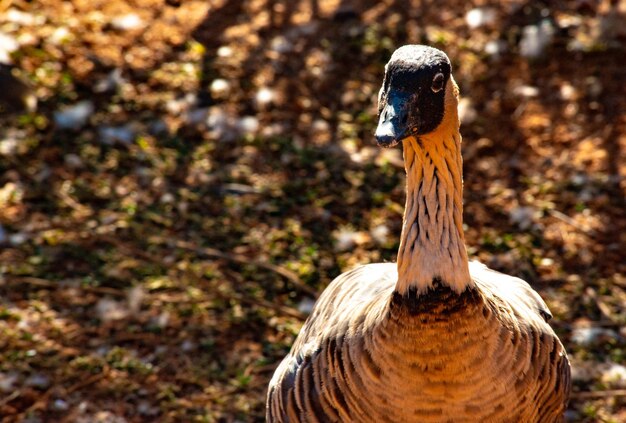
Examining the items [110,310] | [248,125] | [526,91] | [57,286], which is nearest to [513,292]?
[110,310]

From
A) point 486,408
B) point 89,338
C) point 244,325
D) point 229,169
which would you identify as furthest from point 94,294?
point 486,408

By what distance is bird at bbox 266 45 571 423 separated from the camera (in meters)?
2.95

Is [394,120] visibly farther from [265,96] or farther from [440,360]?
[265,96]

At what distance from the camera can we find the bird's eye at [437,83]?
114 inches

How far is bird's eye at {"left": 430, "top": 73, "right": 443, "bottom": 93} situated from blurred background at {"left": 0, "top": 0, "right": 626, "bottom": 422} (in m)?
2.31

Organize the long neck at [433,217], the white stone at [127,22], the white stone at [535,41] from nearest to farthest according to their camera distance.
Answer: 1. the long neck at [433,217]
2. the white stone at [535,41]
3. the white stone at [127,22]

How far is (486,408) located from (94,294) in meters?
2.80

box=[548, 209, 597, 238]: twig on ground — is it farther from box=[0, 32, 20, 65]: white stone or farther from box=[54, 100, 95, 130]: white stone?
→ box=[0, 32, 20, 65]: white stone

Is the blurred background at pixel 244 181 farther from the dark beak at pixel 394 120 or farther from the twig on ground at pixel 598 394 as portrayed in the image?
the dark beak at pixel 394 120

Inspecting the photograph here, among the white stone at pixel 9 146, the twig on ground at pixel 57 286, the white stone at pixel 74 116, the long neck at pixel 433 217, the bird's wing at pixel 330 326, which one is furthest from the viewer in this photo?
the white stone at pixel 74 116

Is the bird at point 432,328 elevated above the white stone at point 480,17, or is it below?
below

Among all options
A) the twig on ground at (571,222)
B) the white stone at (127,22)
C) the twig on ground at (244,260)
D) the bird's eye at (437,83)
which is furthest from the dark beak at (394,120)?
the white stone at (127,22)

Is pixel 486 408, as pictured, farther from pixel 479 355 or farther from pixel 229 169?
pixel 229 169

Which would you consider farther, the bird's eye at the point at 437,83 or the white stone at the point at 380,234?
the white stone at the point at 380,234
